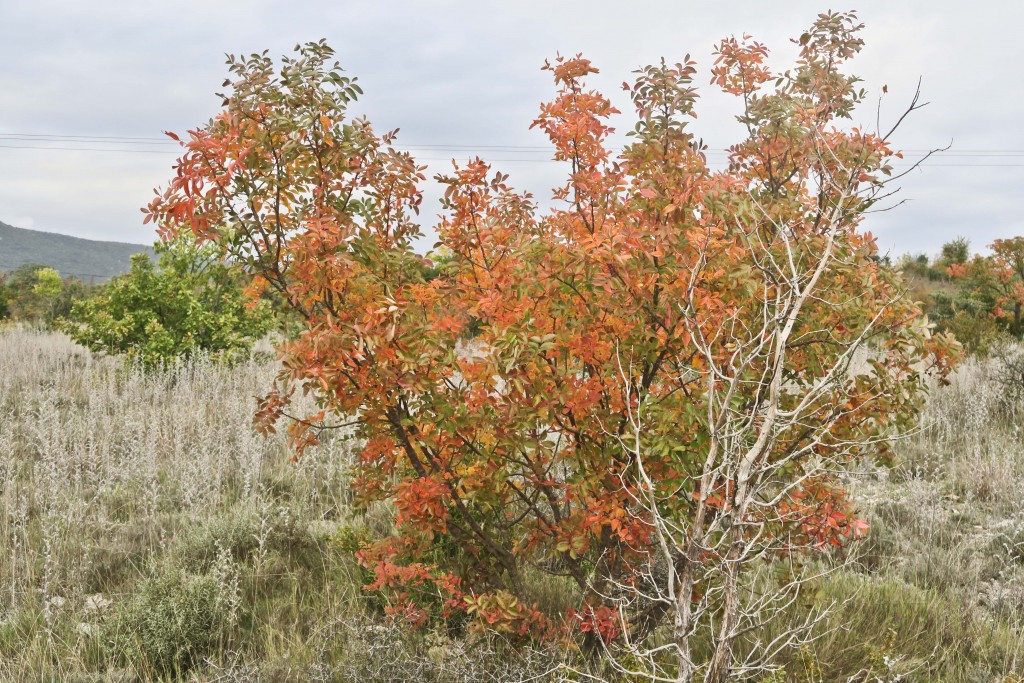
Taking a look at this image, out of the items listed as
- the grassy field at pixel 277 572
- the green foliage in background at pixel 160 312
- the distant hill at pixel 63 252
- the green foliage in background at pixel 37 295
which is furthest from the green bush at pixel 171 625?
the distant hill at pixel 63 252

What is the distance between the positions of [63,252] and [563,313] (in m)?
173

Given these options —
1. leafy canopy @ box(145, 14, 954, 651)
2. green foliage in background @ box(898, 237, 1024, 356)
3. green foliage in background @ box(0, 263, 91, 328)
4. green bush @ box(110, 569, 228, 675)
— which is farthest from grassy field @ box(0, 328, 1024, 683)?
green foliage in background @ box(0, 263, 91, 328)

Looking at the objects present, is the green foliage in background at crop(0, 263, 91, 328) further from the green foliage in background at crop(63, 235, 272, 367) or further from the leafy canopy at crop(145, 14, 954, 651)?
the leafy canopy at crop(145, 14, 954, 651)

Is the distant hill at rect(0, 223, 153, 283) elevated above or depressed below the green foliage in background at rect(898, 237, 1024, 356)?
above

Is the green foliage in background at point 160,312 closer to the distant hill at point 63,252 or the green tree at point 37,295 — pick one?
the green tree at point 37,295

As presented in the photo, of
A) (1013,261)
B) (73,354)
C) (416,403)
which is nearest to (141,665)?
(416,403)

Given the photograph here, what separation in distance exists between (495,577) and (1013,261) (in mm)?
15356

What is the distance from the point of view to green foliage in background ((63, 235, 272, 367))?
8.76 metres

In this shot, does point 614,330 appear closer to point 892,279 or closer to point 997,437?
point 892,279

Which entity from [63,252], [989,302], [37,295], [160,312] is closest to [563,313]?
[160,312]

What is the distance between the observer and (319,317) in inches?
104

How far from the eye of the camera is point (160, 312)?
29.9 feet

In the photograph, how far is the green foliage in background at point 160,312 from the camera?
8758mm

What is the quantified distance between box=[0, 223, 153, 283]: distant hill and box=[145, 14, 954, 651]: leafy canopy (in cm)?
15208
